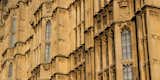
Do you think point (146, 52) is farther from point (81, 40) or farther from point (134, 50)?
point (81, 40)

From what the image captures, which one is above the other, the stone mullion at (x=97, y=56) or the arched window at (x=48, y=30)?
the arched window at (x=48, y=30)

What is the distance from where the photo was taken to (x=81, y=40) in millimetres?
34531

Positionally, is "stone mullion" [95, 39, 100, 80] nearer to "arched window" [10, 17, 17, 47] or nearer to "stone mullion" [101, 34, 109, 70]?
"stone mullion" [101, 34, 109, 70]

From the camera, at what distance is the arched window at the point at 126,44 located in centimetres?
2750

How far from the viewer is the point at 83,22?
34719mm

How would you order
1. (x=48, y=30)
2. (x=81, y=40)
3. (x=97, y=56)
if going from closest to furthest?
(x=97, y=56) < (x=81, y=40) < (x=48, y=30)

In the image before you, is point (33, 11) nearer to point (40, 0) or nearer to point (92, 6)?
point (40, 0)

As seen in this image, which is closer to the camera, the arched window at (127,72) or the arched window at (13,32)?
the arched window at (127,72)

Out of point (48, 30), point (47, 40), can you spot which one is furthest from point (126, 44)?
point (48, 30)

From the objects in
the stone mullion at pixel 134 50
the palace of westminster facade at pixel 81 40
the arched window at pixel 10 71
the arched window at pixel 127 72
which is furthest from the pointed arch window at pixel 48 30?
the arched window at pixel 127 72

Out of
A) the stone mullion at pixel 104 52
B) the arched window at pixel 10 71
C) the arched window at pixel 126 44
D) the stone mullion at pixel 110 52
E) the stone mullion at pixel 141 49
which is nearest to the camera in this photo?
the stone mullion at pixel 141 49

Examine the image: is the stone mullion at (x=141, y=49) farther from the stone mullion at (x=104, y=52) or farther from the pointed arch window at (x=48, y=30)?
the pointed arch window at (x=48, y=30)

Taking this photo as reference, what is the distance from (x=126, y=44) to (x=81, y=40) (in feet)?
23.9

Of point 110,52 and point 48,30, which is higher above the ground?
point 48,30
